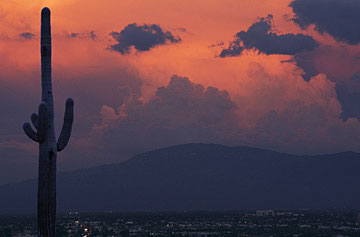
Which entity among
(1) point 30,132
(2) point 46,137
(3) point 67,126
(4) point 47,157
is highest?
(3) point 67,126

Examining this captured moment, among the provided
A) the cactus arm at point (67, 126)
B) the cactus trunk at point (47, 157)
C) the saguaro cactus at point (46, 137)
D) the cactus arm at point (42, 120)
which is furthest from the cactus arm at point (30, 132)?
the cactus arm at point (67, 126)

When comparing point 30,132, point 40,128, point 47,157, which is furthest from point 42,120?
point 47,157

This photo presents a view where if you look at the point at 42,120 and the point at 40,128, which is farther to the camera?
the point at 40,128

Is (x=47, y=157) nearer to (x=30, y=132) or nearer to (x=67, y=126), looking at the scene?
Result: (x=30, y=132)

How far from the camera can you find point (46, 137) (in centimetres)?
→ 2888

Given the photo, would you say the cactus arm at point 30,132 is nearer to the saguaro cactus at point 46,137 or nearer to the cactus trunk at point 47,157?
the saguaro cactus at point 46,137

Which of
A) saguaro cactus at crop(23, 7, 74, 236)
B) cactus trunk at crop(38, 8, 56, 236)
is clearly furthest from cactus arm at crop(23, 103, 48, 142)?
cactus trunk at crop(38, 8, 56, 236)

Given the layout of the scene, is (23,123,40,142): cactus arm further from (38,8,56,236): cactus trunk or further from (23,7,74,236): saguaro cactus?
(38,8,56,236): cactus trunk

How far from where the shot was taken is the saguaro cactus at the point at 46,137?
92.9 feet

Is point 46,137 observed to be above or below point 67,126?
below

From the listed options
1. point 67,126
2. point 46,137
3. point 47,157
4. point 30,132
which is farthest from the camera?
point 67,126

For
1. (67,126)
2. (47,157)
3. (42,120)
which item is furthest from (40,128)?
(67,126)

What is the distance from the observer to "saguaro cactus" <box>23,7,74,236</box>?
2831 cm

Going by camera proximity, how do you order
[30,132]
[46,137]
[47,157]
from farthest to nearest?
[46,137], [47,157], [30,132]
